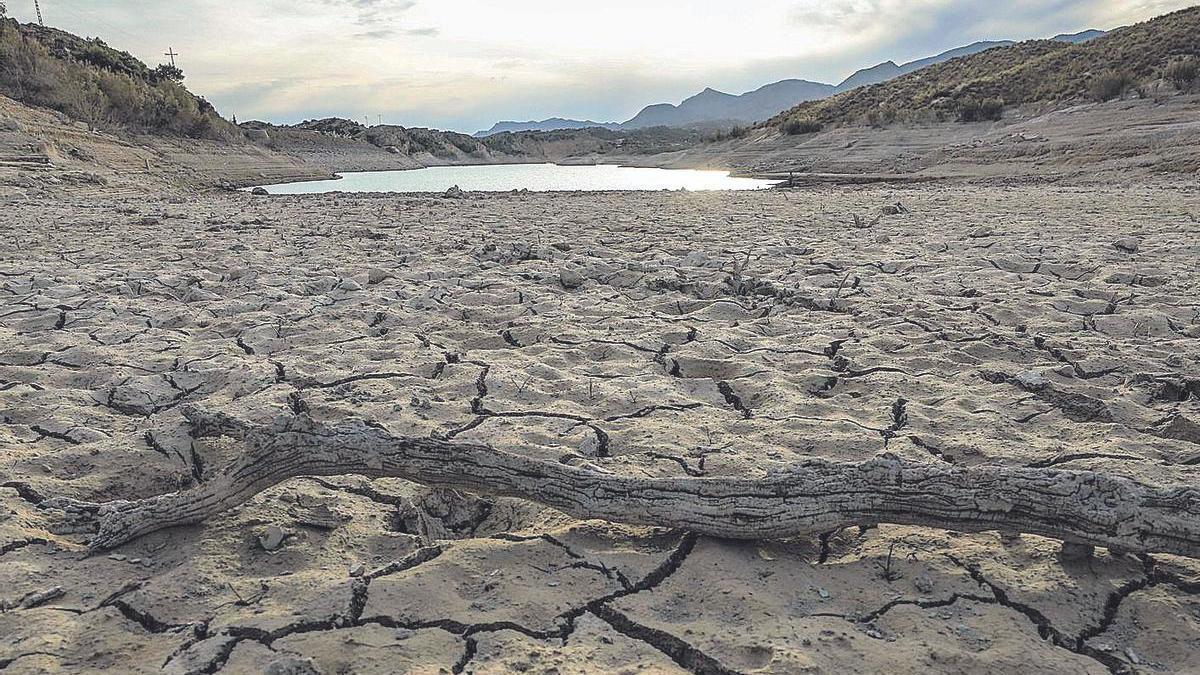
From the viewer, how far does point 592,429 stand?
2.31 m

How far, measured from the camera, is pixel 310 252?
17.9ft

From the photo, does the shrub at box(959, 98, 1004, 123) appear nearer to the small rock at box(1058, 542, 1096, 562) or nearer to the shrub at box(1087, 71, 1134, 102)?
the shrub at box(1087, 71, 1134, 102)

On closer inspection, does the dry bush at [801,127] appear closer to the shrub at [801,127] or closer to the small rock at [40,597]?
the shrub at [801,127]

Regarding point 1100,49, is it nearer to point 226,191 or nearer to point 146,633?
point 226,191

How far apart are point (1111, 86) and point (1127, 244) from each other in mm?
13266

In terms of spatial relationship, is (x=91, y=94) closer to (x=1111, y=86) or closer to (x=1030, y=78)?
(x=1111, y=86)

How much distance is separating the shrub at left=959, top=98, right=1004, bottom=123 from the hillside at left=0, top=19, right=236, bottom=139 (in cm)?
1969

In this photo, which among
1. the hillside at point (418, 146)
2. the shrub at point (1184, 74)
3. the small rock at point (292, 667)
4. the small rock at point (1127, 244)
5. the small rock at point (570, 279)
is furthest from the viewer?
the hillside at point (418, 146)

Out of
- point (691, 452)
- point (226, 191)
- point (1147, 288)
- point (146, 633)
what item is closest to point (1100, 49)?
point (1147, 288)

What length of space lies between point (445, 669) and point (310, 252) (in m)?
4.77

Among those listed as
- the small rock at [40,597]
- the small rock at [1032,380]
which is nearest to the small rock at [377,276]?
the small rock at [40,597]

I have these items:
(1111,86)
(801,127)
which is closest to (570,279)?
(1111,86)

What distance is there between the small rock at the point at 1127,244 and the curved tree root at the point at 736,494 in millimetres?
3894

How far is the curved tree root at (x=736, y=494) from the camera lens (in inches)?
58.8
